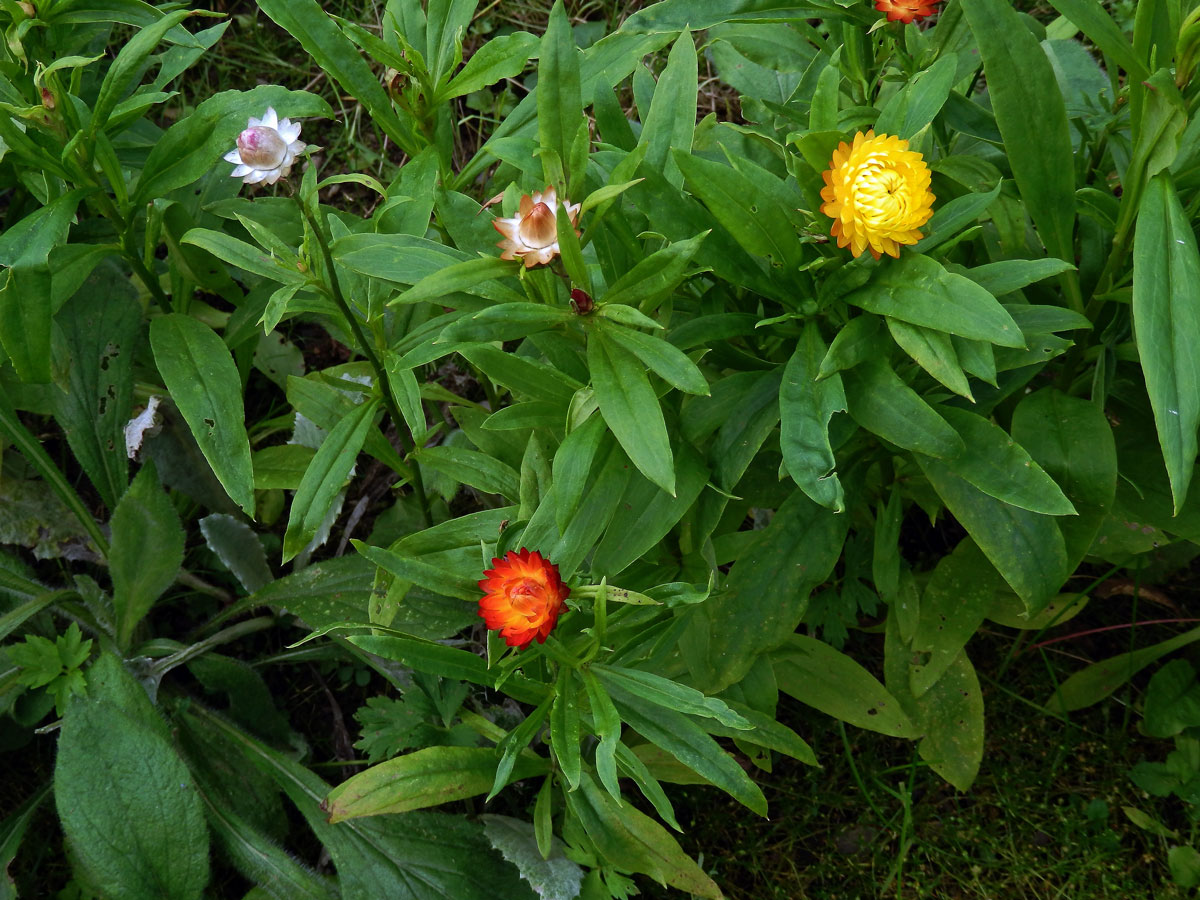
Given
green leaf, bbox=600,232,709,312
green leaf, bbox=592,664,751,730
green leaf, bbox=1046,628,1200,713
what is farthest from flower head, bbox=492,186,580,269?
green leaf, bbox=1046,628,1200,713

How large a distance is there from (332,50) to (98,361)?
3.12ft

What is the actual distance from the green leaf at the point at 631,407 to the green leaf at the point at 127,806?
114 cm

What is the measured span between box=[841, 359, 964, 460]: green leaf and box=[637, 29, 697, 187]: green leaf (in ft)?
1.33

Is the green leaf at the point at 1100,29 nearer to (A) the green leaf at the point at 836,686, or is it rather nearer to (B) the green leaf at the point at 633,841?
→ (A) the green leaf at the point at 836,686

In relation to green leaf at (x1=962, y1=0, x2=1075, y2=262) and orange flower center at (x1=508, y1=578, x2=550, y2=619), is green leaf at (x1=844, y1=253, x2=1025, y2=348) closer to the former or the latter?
green leaf at (x1=962, y1=0, x2=1075, y2=262)

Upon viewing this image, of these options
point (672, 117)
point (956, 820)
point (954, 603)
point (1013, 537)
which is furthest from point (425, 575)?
point (956, 820)

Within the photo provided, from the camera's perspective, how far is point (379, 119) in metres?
1.69

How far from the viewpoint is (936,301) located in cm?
128

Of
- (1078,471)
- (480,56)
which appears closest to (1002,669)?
(1078,471)

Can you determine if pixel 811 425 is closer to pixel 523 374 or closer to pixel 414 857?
pixel 523 374

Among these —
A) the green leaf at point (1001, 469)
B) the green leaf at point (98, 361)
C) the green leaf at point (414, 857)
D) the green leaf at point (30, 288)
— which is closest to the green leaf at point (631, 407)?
the green leaf at point (1001, 469)

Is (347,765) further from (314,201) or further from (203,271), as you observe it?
(314,201)

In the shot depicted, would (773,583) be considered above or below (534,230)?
below

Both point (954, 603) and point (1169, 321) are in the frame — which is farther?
→ point (954, 603)
